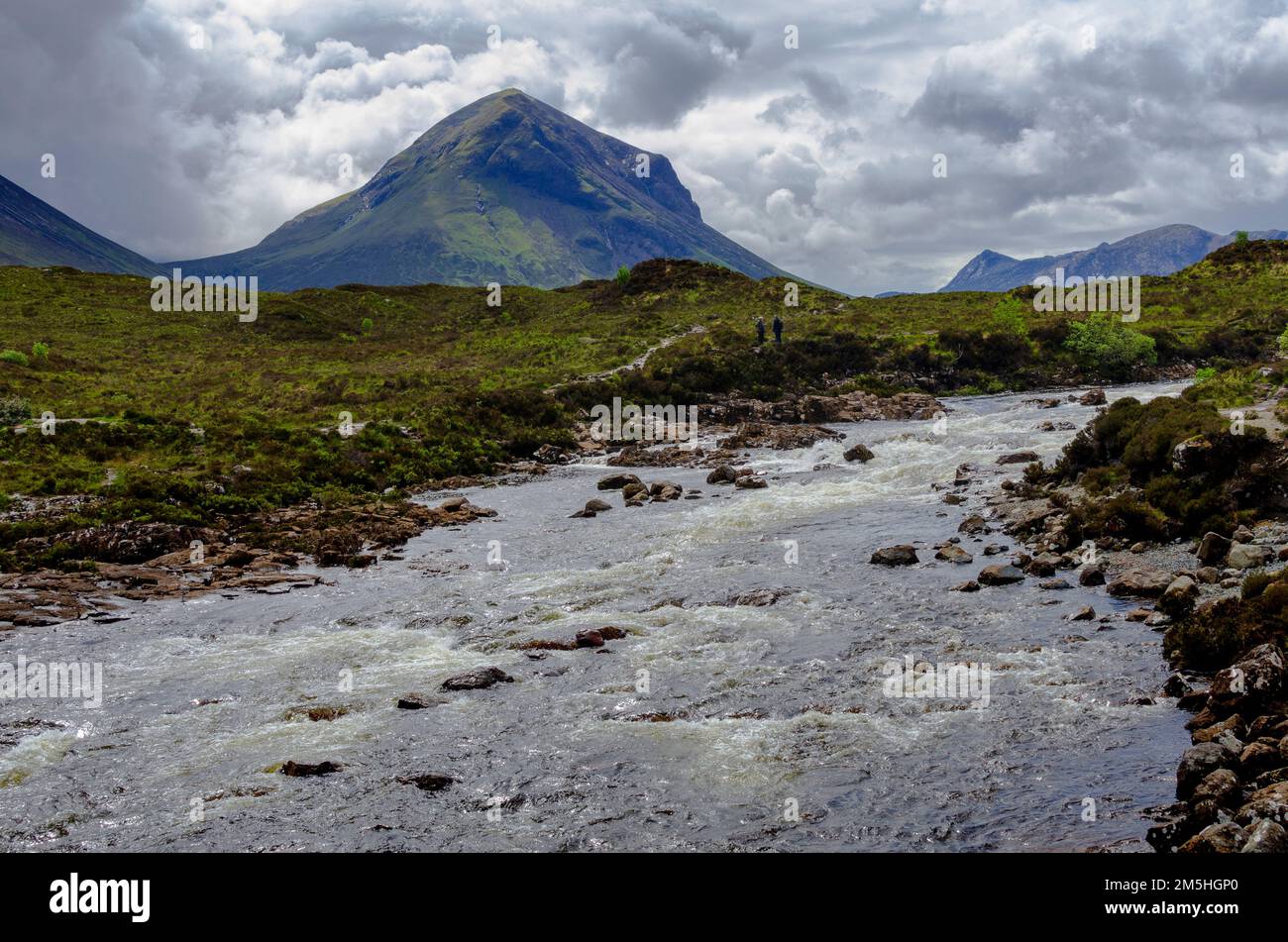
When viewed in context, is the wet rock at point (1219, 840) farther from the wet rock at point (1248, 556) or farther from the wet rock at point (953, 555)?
the wet rock at point (953, 555)

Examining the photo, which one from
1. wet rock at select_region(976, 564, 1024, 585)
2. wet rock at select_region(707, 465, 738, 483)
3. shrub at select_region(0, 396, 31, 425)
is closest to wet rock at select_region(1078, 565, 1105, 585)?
wet rock at select_region(976, 564, 1024, 585)

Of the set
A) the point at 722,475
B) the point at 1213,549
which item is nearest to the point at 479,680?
the point at 1213,549

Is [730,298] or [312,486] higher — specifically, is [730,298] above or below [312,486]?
above

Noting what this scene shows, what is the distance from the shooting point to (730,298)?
344 ft

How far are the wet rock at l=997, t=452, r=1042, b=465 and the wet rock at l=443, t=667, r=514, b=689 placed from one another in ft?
93.4

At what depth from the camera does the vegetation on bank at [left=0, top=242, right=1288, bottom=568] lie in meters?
38.2

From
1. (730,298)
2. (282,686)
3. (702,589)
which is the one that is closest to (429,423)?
(702,589)

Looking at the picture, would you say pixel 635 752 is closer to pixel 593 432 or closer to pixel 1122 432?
pixel 1122 432

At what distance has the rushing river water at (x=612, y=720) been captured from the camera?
12422mm

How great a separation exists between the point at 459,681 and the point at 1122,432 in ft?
82.2

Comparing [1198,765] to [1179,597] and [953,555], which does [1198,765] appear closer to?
[1179,597]

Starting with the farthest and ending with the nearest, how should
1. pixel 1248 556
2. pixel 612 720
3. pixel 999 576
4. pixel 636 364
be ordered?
1. pixel 636 364
2. pixel 999 576
3. pixel 1248 556
4. pixel 612 720

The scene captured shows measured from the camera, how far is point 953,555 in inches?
1011

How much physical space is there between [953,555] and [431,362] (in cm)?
6114
